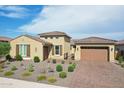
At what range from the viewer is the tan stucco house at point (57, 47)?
2636 cm

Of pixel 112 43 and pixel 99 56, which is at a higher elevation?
pixel 112 43

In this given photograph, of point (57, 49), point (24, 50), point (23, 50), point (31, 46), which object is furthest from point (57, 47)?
point (23, 50)

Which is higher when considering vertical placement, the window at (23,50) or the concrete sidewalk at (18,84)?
the window at (23,50)

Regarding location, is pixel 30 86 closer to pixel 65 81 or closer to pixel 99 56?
pixel 65 81

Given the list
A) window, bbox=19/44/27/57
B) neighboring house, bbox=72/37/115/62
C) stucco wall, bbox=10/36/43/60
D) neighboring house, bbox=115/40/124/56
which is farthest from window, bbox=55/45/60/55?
neighboring house, bbox=115/40/124/56

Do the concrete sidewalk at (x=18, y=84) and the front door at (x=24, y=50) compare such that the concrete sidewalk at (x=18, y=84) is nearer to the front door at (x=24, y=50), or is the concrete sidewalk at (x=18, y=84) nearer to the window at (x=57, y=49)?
the front door at (x=24, y=50)

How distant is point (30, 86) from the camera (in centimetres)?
1217

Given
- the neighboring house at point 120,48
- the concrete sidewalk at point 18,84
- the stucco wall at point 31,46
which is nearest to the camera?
the concrete sidewalk at point 18,84

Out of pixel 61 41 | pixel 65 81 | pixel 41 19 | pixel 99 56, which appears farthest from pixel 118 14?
pixel 65 81

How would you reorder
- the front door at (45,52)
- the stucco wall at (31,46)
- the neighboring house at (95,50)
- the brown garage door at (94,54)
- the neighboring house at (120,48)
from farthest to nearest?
the neighboring house at (120,48) < the brown garage door at (94,54) < the neighboring house at (95,50) < the front door at (45,52) < the stucco wall at (31,46)

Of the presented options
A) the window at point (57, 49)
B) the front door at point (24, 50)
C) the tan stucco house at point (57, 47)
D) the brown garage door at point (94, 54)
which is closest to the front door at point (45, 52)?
the tan stucco house at point (57, 47)
